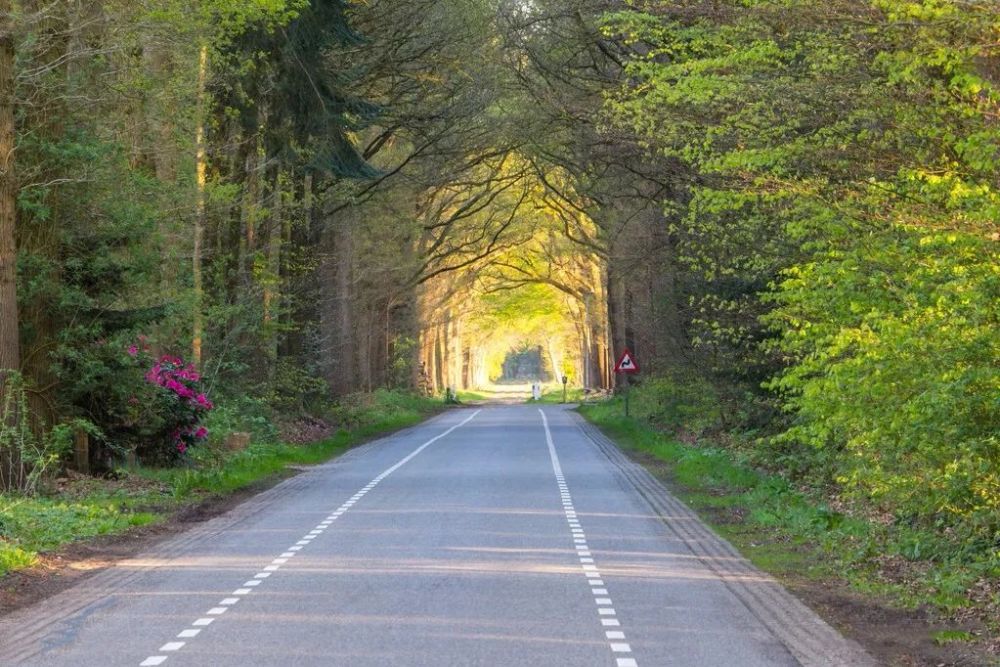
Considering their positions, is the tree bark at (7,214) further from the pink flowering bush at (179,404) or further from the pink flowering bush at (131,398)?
the pink flowering bush at (179,404)

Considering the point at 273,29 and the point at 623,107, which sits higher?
the point at 273,29

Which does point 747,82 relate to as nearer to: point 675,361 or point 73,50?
point 73,50

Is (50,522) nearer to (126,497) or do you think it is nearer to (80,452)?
(126,497)

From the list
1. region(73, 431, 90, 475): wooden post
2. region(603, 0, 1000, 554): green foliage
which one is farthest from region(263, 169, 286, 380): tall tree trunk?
region(603, 0, 1000, 554): green foliage

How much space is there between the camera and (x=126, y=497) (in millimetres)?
21188

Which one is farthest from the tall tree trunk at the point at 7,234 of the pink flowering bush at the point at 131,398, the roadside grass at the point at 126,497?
the pink flowering bush at the point at 131,398

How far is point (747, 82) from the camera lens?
17469mm

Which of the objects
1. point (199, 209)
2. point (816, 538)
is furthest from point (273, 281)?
point (816, 538)

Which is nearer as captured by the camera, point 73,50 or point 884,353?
point 884,353

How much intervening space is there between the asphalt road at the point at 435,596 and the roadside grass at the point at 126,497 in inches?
42.8

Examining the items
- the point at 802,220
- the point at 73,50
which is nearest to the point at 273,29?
the point at 73,50

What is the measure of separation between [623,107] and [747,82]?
4.25 metres

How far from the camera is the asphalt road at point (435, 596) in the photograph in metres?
9.91

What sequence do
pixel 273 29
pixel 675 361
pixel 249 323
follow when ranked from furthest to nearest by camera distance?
pixel 675 361 < pixel 249 323 < pixel 273 29
